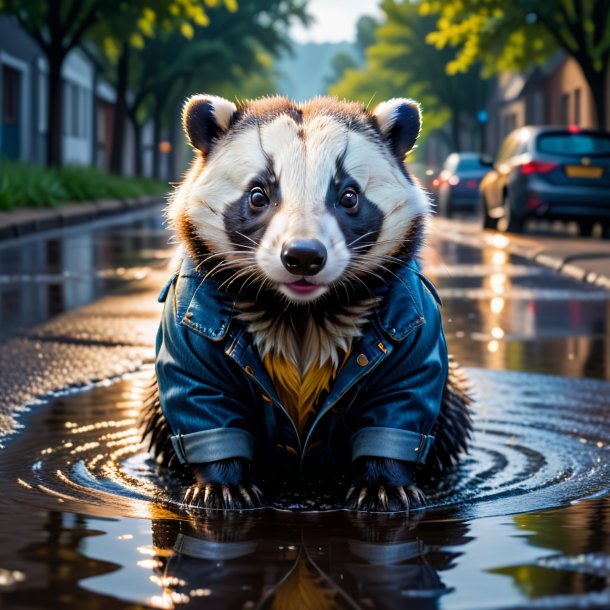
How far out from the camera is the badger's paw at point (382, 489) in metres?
4.02

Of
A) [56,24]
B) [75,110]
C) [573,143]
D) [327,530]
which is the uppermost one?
[75,110]

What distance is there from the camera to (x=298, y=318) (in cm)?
404

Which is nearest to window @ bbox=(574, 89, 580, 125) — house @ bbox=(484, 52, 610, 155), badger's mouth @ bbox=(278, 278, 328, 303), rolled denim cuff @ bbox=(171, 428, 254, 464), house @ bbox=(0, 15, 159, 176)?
house @ bbox=(484, 52, 610, 155)

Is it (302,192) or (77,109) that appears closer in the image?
(302,192)

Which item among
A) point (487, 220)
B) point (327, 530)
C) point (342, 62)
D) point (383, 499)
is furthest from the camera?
point (342, 62)

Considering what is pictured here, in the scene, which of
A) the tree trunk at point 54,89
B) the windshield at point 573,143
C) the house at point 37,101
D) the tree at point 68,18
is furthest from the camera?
the house at point 37,101

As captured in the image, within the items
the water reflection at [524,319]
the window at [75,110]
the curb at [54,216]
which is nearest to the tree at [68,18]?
the curb at [54,216]

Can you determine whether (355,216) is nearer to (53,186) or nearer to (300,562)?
(300,562)

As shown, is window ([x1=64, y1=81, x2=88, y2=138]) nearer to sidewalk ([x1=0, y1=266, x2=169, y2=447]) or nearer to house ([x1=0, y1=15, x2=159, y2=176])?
house ([x1=0, y1=15, x2=159, y2=176])

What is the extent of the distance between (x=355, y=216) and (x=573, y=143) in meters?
18.5

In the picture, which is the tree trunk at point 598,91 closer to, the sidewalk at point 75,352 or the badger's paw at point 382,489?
the sidewalk at point 75,352

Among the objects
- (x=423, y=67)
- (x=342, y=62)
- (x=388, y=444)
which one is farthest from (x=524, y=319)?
(x=342, y=62)

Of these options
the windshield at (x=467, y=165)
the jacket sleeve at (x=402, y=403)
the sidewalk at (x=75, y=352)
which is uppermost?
the windshield at (x=467, y=165)

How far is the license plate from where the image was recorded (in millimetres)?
21234
